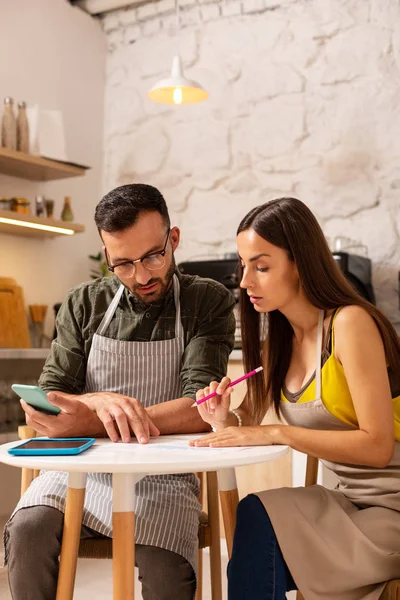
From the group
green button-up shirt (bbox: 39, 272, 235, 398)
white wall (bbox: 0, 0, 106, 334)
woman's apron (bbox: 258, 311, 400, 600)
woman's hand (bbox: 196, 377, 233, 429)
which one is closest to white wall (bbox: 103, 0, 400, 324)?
white wall (bbox: 0, 0, 106, 334)

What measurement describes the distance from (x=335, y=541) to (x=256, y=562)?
183 mm

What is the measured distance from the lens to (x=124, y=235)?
2035mm

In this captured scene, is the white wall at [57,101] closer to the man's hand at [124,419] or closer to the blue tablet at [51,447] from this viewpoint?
the man's hand at [124,419]

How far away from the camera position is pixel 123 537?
4.71 ft

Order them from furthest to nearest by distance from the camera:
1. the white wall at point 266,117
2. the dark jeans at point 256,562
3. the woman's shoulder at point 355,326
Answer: the white wall at point 266,117 < the woman's shoulder at point 355,326 < the dark jeans at point 256,562

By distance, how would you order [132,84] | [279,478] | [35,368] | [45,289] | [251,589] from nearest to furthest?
[251,589] → [279,478] → [35,368] → [45,289] → [132,84]

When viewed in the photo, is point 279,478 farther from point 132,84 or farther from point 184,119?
point 132,84

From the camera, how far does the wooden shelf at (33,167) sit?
4.11 m

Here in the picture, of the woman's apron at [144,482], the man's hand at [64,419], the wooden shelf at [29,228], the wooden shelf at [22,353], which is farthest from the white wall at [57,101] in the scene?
the man's hand at [64,419]

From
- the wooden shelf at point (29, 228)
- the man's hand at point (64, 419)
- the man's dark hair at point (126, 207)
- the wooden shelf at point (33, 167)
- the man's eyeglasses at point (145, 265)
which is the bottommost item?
the man's hand at point (64, 419)

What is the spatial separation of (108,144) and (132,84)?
1.47 feet

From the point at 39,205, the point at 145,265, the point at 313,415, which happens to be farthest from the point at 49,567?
the point at 39,205

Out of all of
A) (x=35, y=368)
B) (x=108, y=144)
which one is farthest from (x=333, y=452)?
(x=108, y=144)

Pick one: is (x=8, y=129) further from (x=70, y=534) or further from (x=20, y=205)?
(x=70, y=534)
